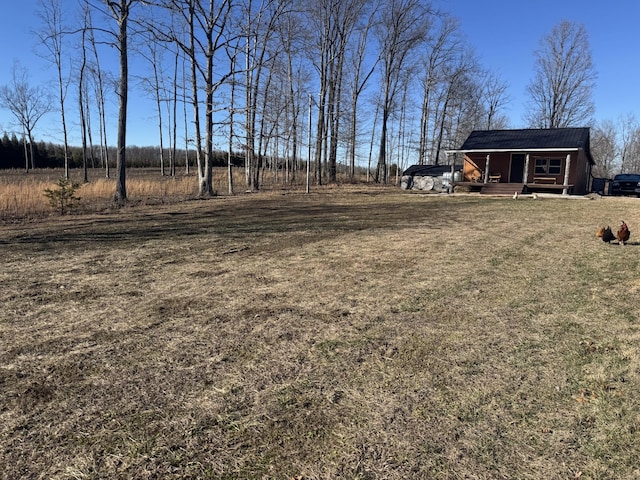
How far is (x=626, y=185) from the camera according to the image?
21.4 metres

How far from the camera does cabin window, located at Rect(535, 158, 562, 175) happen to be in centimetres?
2153

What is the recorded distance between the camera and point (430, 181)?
78.9 feet

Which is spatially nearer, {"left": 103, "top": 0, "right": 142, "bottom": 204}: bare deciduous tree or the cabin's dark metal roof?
{"left": 103, "top": 0, "right": 142, "bottom": 204}: bare deciduous tree

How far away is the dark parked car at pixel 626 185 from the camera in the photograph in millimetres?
21156

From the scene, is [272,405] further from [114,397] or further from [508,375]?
[508,375]

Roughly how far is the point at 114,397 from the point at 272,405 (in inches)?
37.4

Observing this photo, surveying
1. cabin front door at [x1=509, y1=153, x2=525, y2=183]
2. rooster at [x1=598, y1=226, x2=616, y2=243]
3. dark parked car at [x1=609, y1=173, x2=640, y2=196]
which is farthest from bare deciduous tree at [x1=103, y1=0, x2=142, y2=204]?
dark parked car at [x1=609, y1=173, x2=640, y2=196]

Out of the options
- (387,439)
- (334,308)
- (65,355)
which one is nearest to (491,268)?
(334,308)

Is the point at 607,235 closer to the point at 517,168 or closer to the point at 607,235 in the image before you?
the point at 607,235

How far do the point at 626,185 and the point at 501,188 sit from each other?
743cm

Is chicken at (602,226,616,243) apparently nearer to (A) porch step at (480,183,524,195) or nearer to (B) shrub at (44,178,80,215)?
(B) shrub at (44,178,80,215)

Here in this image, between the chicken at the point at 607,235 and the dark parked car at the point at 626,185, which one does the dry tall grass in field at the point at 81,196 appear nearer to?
the chicken at the point at 607,235

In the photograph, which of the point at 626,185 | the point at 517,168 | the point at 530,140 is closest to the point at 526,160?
the point at 530,140

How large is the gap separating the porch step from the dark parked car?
651cm
